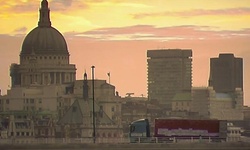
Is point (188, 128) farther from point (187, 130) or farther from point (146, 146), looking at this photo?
point (146, 146)

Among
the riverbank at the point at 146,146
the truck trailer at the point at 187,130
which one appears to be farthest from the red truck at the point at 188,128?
the riverbank at the point at 146,146

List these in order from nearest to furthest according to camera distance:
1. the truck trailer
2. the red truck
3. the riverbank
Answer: the riverbank < the truck trailer < the red truck

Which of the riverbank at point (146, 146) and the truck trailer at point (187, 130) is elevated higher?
the truck trailer at point (187, 130)

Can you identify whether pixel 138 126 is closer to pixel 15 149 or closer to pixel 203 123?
pixel 203 123

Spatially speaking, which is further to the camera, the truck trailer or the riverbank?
the truck trailer

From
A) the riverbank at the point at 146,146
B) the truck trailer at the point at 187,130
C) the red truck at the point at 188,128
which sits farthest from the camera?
the red truck at the point at 188,128

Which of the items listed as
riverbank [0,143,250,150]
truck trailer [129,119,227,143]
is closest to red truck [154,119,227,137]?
truck trailer [129,119,227,143]

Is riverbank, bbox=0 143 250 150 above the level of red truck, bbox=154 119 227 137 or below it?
below

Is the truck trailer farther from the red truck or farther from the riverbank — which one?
the riverbank

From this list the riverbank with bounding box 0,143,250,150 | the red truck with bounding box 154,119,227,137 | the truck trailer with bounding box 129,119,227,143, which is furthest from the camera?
the red truck with bounding box 154,119,227,137

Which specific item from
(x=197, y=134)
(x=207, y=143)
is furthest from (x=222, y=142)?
(x=197, y=134)

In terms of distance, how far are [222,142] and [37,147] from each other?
1483 cm

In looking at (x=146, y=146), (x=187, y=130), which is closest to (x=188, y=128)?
(x=187, y=130)

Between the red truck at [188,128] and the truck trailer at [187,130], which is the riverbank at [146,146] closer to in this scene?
the truck trailer at [187,130]
